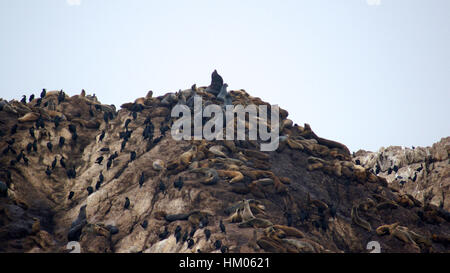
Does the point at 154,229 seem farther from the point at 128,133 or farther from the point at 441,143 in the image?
the point at 441,143

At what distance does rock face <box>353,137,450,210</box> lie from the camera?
4406 cm

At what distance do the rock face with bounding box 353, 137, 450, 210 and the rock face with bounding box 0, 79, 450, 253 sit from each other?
1277cm

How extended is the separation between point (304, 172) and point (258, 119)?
20.3 feet

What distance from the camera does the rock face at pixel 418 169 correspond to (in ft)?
145

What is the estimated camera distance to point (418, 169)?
4934cm

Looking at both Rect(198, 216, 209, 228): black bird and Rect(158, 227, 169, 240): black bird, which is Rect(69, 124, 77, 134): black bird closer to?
Rect(158, 227, 169, 240): black bird

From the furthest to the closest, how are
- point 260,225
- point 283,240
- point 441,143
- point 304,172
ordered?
point 441,143 < point 304,172 < point 260,225 < point 283,240

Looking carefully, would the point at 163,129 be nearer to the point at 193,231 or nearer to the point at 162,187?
the point at 162,187

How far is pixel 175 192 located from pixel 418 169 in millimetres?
33883

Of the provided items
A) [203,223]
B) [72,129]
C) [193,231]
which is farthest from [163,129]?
[193,231]

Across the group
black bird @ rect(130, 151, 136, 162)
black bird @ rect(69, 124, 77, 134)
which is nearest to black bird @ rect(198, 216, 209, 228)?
black bird @ rect(130, 151, 136, 162)

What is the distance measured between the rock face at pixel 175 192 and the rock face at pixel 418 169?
12.8 meters
